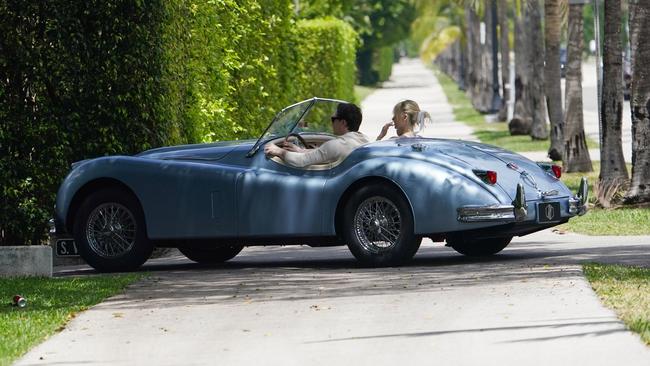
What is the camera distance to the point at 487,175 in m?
12.5

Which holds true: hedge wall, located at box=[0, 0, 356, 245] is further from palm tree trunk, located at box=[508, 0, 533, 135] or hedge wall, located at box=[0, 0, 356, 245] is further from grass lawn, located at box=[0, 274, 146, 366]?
palm tree trunk, located at box=[508, 0, 533, 135]

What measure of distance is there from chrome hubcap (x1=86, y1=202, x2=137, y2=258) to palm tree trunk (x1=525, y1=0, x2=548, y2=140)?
22081 millimetres

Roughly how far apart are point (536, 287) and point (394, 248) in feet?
6.84

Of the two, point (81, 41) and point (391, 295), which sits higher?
point (81, 41)

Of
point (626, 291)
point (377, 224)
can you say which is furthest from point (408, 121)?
point (626, 291)

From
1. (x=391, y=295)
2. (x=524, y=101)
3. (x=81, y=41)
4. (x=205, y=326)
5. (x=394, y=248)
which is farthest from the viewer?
(x=524, y=101)

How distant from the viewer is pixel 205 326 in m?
9.69

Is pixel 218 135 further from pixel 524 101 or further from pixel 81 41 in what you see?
pixel 524 101

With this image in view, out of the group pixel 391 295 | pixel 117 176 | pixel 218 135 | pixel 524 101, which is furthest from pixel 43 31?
pixel 524 101

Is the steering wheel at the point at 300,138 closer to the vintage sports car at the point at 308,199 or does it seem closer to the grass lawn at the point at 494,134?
the vintage sports car at the point at 308,199

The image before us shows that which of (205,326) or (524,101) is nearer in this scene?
(205,326)

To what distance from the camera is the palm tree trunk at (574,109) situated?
83.1ft

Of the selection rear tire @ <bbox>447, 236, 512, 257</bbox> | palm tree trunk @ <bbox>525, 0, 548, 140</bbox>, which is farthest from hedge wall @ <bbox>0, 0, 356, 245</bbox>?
palm tree trunk @ <bbox>525, 0, 548, 140</bbox>

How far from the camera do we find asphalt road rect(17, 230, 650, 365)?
8352 mm
